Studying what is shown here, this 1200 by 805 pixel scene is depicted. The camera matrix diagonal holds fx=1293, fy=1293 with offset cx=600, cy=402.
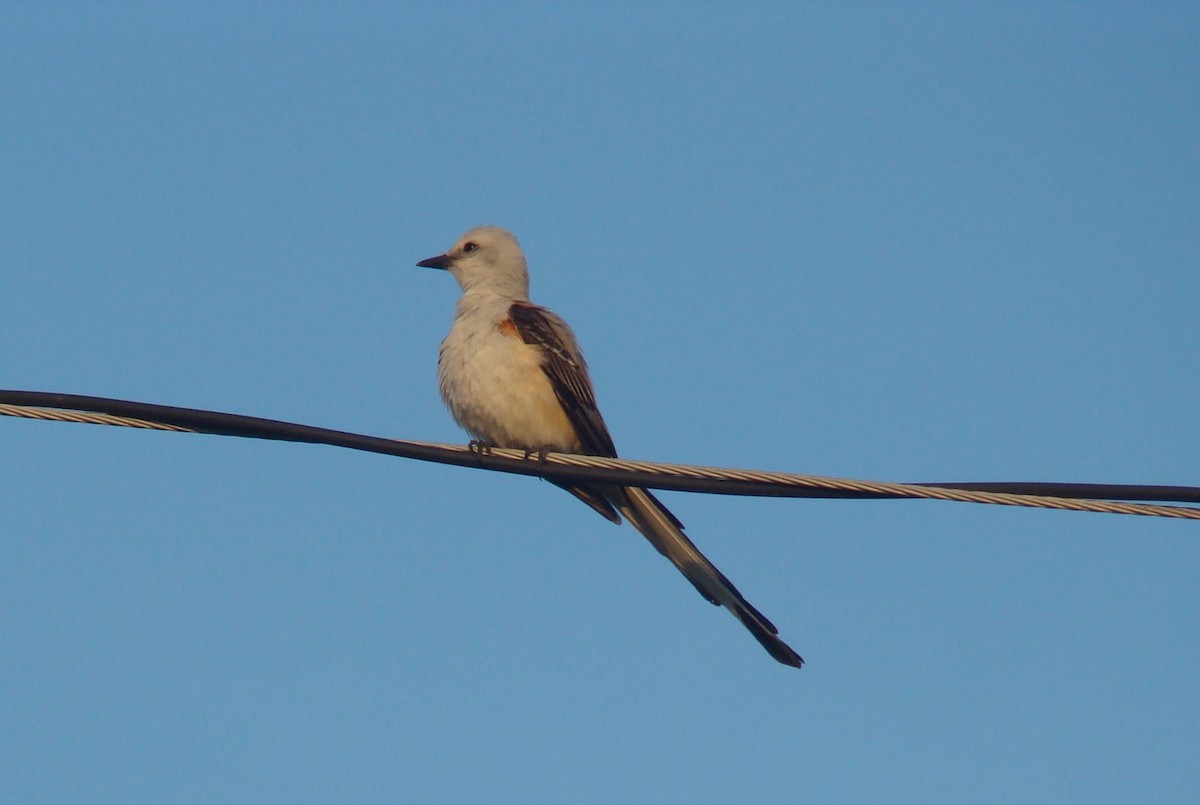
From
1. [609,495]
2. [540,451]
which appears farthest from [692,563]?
[540,451]

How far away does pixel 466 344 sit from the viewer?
6664 millimetres

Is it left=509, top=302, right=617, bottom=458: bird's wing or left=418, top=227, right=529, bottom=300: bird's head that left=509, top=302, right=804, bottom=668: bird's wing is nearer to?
left=509, top=302, right=617, bottom=458: bird's wing

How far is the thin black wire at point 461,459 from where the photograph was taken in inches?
156

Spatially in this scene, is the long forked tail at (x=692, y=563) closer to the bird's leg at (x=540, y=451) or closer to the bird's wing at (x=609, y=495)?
the bird's wing at (x=609, y=495)

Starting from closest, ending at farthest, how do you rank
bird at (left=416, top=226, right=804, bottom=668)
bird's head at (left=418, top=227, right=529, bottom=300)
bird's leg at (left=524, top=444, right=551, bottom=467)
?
1. bird's leg at (left=524, top=444, right=551, bottom=467)
2. bird at (left=416, top=226, right=804, bottom=668)
3. bird's head at (left=418, top=227, right=529, bottom=300)

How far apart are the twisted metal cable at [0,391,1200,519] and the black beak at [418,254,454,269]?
3.82m

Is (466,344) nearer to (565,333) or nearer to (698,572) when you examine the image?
(565,333)

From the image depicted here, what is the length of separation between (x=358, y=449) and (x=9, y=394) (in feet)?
3.68

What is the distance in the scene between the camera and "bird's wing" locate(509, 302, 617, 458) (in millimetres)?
6520

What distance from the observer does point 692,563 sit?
5.46m

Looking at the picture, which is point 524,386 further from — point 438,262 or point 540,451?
point 438,262

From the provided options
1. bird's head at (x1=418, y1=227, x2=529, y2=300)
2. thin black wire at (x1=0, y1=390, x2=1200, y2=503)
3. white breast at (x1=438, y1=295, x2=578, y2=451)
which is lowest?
thin black wire at (x1=0, y1=390, x2=1200, y2=503)

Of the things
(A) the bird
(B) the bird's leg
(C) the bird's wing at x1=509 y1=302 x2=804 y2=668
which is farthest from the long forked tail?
(B) the bird's leg

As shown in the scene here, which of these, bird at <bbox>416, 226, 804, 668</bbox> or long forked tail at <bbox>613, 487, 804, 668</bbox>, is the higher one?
bird at <bbox>416, 226, 804, 668</bbox>
